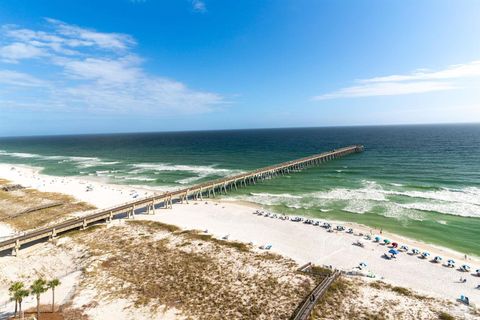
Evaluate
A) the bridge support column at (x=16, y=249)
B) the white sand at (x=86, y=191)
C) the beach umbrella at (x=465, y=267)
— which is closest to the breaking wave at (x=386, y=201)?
the beach umbrella at (x=465, y=267)

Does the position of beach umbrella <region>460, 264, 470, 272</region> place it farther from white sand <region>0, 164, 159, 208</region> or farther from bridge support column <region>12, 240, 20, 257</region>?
white sand <region>0, 164, 159, 208</region>

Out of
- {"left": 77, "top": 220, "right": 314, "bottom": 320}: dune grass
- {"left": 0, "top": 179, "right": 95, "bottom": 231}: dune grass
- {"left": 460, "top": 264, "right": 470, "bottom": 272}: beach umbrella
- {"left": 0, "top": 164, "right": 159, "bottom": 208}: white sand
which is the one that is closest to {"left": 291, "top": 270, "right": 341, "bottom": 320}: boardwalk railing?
{"left": 77, "top": 220, "right": 314, "bottom": 320}: dune grass

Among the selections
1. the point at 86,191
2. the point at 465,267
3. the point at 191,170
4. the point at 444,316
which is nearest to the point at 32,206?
the point at 86,191

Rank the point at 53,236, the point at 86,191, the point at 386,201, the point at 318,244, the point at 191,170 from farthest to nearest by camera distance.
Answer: the point at 191,170 < the point at 86,191 < the point at 386,201 < the point at 53,236 < the point at 318,244

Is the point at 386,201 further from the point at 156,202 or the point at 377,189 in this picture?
the point at 156,202

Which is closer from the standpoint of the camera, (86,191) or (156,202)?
(156,202)

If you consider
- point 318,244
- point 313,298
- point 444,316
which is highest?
point 313,298

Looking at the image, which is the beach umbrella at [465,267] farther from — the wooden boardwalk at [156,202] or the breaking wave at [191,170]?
the breaking wave at [191,170]

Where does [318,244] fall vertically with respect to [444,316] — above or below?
above
